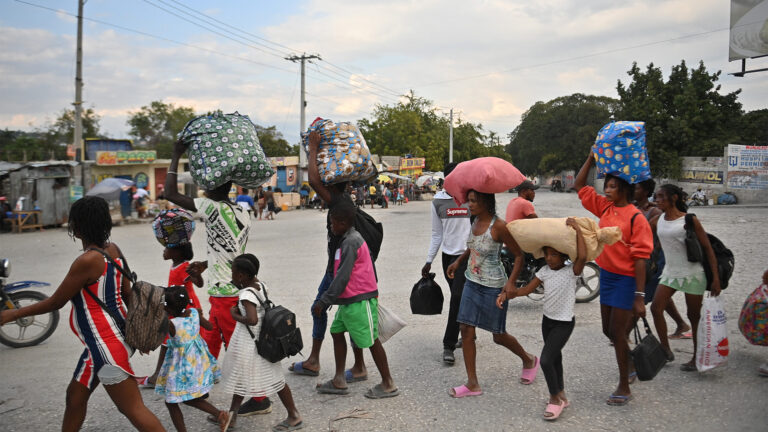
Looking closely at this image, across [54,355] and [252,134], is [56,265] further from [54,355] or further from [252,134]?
[252,134]

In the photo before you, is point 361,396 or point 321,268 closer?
point 361,396

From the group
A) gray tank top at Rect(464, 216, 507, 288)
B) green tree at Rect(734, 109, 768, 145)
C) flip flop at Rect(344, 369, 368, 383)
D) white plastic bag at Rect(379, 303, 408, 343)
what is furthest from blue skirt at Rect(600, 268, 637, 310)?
green tree at Rect(734, 109, 768, 145)

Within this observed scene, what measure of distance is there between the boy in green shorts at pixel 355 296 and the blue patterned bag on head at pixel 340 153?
312mm

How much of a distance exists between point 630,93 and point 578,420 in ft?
135

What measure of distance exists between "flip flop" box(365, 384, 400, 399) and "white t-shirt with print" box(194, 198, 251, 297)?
1315mm

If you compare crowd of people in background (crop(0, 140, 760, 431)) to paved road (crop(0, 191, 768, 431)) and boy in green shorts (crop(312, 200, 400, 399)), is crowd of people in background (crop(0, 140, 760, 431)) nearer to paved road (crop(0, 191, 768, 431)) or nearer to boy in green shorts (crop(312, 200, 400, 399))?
boy in green shorts (crop(312, 200, 400, 399))

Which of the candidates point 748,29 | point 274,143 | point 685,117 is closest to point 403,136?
point 274,143

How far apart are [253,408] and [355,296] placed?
1118mm

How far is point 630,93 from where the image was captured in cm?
3991

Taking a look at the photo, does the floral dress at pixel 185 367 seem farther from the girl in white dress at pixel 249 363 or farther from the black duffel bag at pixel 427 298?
the black duffel bag at pixel 427 298

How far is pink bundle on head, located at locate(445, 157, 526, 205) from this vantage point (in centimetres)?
409

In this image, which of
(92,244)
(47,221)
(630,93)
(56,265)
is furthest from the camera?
(630,93)

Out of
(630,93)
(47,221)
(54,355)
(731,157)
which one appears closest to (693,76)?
(630,93)

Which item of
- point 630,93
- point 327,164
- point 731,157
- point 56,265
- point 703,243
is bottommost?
point 56,265
